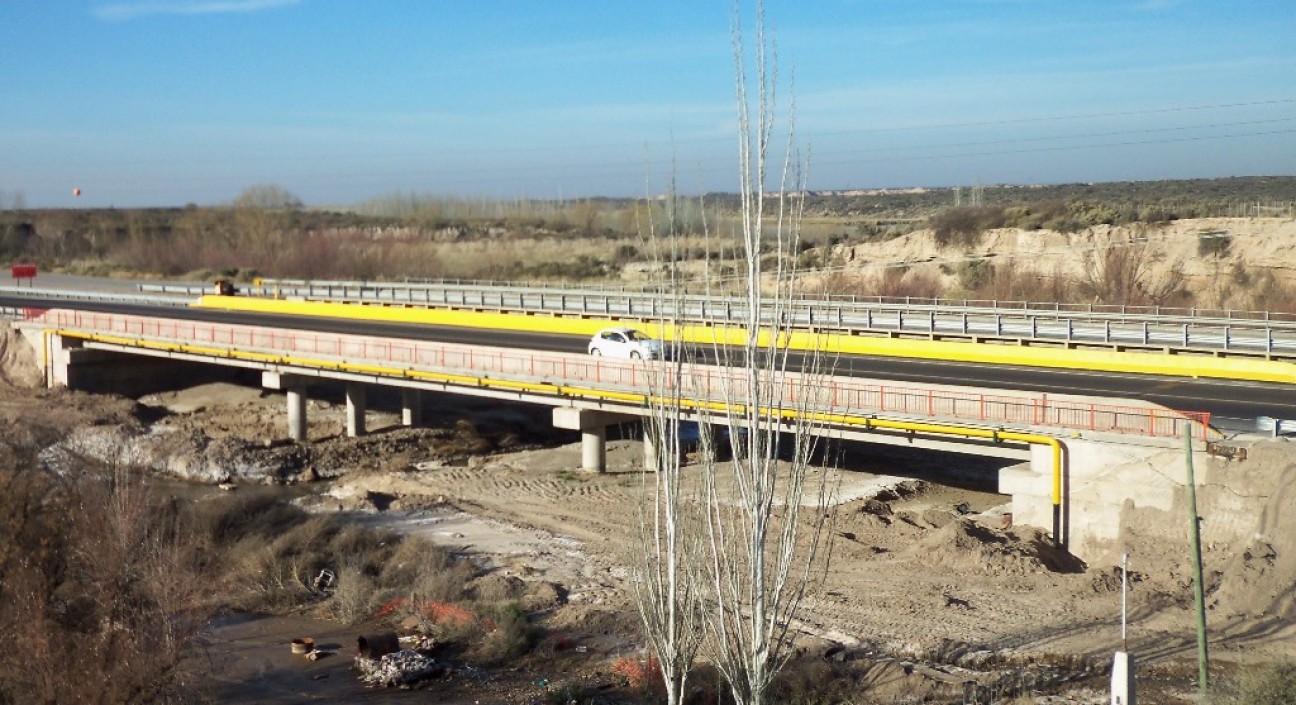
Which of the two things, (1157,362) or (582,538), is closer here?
(582,538)

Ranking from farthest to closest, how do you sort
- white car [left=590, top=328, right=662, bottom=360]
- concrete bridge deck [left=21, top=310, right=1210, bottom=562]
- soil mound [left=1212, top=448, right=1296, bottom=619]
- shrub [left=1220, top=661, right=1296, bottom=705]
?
white car [left=590, top=328, right=662, bottom=360] < concrete bridge deck [left=21, top=310, right=1210, bottom=562] < soil mound [left=1212, top=448, right=1296, bottom=619] < shrub [left=1220, top=661, right=1296, bottom=705]

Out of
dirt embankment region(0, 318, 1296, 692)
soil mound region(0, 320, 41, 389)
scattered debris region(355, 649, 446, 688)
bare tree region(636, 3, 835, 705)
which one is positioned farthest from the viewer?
soil mound region(0, 320, 41, 389)

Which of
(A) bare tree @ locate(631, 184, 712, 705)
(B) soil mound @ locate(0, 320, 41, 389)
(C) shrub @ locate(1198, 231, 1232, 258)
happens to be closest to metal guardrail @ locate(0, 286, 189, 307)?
(B) soil mound @ locate(0, 320, 41, 389)

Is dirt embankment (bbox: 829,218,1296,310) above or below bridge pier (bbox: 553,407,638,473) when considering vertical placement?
above

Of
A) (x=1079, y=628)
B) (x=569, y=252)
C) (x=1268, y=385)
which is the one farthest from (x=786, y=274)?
(x=569, y=252)

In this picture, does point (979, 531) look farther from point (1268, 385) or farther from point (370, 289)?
point (370, 289)

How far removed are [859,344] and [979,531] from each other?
1443 cm

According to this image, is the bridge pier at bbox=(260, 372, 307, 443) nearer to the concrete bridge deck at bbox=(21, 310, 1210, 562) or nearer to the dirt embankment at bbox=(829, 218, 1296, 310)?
the concrete bridge deck at bbox=(21, 310, 1210, 562)

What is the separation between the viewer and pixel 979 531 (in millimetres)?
24656

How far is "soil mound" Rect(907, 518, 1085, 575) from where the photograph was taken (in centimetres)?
2297

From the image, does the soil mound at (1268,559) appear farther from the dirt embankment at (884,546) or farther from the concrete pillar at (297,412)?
the concrete pillar at (297,412)

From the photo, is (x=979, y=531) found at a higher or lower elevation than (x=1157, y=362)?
lower

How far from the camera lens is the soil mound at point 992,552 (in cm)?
2297

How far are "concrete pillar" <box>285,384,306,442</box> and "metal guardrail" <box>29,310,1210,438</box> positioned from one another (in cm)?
129
